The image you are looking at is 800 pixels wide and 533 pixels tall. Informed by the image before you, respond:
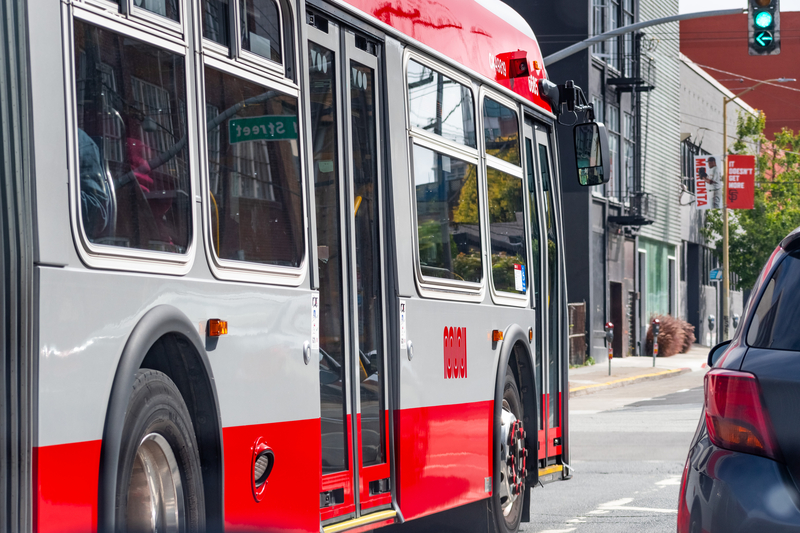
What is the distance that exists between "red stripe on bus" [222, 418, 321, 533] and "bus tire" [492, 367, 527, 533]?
9.36ft

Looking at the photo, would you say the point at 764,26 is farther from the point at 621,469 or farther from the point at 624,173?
the point at 624,173

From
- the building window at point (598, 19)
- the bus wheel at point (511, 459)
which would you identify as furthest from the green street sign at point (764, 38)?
the building window at point (598, 19)

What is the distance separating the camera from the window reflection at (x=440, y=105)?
21.6ft

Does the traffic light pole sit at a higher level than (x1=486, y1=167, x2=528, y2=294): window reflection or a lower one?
higher

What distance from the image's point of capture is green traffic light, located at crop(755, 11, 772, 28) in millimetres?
17219

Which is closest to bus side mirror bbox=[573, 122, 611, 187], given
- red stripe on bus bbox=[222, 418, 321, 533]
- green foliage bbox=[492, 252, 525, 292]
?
green foliage bbox=[492, 252, 525, 292]

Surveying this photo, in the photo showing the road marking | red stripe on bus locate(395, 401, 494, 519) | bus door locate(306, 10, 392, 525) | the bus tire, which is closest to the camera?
bus door locate(306, 10, 392, 525)

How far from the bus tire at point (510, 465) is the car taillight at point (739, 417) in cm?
381

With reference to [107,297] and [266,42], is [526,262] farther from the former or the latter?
[107,297]

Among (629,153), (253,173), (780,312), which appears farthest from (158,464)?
(629,153)

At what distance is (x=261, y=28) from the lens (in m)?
4.89

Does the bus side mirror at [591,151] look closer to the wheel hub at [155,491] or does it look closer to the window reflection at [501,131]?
the window reflection at [501,131]

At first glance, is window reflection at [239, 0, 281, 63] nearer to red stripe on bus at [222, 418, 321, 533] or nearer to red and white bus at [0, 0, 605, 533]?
red and white bus at [0, 0, 605, 533]

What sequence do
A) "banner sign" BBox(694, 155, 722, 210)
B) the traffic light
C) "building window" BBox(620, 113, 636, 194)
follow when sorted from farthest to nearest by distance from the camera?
"banner sign" BBox(694, 155, 722, 210), "building window" BBox(620, 113, 636, 194), the traffic light
